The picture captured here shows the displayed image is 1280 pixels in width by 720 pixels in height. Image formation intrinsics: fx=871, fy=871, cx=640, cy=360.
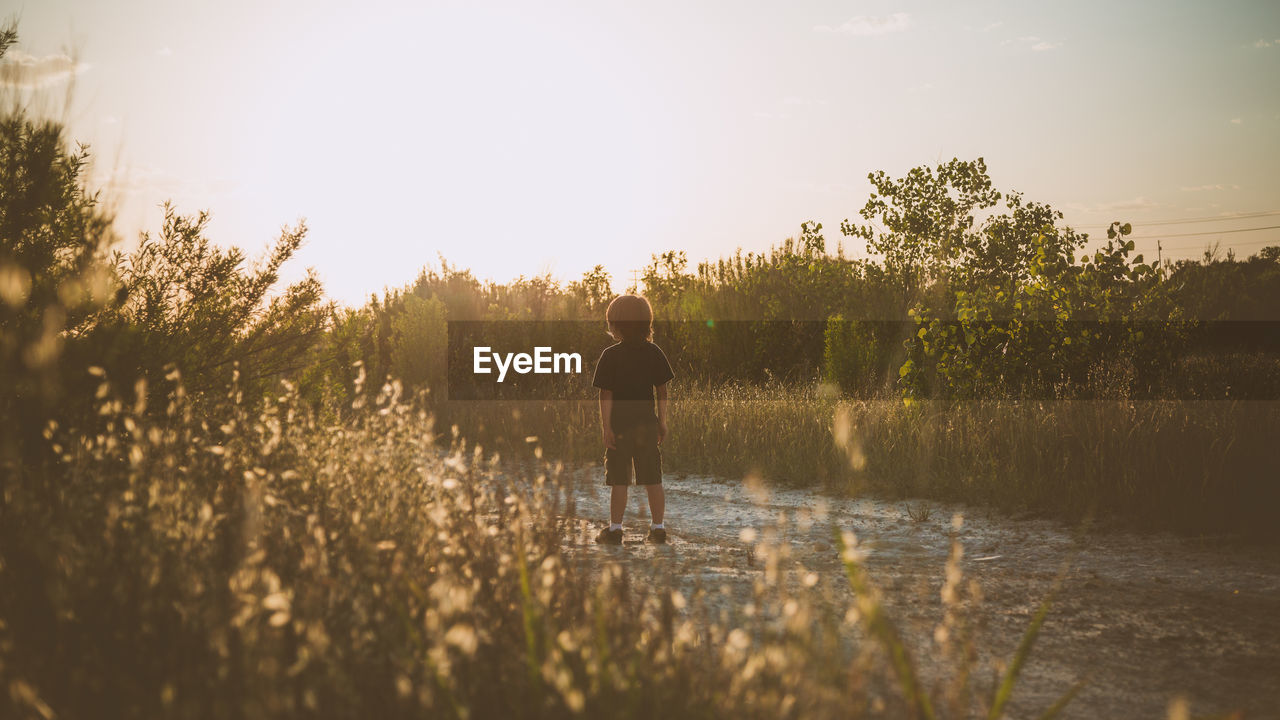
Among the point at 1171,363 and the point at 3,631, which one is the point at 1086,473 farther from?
the point at 3,631

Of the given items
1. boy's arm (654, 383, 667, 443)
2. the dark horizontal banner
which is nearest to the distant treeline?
the dark horizontal banner

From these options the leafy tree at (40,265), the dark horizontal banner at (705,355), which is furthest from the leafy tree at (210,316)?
the dark horizontal banner at (705,355)

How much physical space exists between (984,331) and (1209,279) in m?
32.9

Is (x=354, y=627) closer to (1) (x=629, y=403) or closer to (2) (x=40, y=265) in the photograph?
(1) (x=629, y=403)

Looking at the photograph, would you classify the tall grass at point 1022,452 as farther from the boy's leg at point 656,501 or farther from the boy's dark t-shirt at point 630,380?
the boy's leg at point 656,501

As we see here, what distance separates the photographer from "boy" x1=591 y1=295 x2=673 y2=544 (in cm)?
653

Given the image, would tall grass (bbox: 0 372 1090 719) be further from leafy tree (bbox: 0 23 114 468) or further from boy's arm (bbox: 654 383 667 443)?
boy's arm (bbox: 654 383 667 443)

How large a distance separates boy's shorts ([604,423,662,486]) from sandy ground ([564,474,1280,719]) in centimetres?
51

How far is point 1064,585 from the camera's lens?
538 cm

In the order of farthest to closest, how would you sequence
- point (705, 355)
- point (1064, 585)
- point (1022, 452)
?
point (705, 355), point (1022, 452), point (1064, 585)

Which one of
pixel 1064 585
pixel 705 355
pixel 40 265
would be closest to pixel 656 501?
pixel 1064 585

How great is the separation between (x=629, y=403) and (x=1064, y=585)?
314cm

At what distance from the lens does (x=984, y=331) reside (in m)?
10.7

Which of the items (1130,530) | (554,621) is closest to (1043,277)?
(1130,530)
